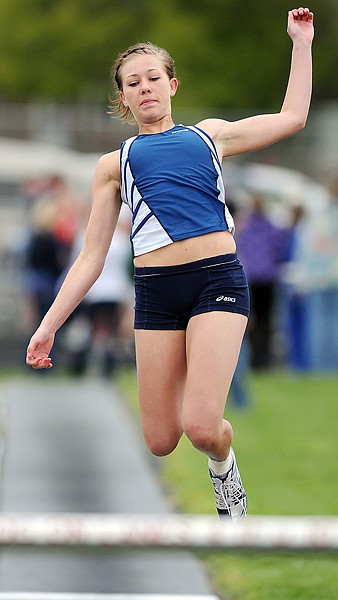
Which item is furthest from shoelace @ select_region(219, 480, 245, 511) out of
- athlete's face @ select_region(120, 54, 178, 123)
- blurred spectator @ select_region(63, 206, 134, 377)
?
blurred spectator @ select_region(63, 206, 134, 377)

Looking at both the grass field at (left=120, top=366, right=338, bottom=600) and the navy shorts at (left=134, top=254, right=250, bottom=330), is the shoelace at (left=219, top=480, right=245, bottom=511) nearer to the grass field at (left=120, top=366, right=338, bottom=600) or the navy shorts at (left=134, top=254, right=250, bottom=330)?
the grass field at (left=120, top=366, right=338, bottom=600)

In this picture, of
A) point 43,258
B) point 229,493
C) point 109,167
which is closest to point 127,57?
point 109,167

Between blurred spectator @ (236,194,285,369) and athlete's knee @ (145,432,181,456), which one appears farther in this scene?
blurred spectator @ (236,194,285,369)

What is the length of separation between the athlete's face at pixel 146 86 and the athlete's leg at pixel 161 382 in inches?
34.7

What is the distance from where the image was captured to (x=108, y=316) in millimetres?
16750

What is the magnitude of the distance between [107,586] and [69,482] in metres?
3.22

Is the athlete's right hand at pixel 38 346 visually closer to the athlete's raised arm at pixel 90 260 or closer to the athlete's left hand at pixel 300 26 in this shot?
the athlete's raised arm at pixel 90 260

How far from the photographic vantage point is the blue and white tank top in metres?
5.42

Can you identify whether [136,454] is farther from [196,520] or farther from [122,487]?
[196,520]

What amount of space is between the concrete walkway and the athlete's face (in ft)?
5.65

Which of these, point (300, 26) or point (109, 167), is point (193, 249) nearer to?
point (109, 167)

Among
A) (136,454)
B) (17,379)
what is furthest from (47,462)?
(17,379)

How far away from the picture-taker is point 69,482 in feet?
35.6

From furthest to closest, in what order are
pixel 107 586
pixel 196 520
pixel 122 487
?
1. pixel 122 487
2. pixel 107 586
3. pixel 196 520
